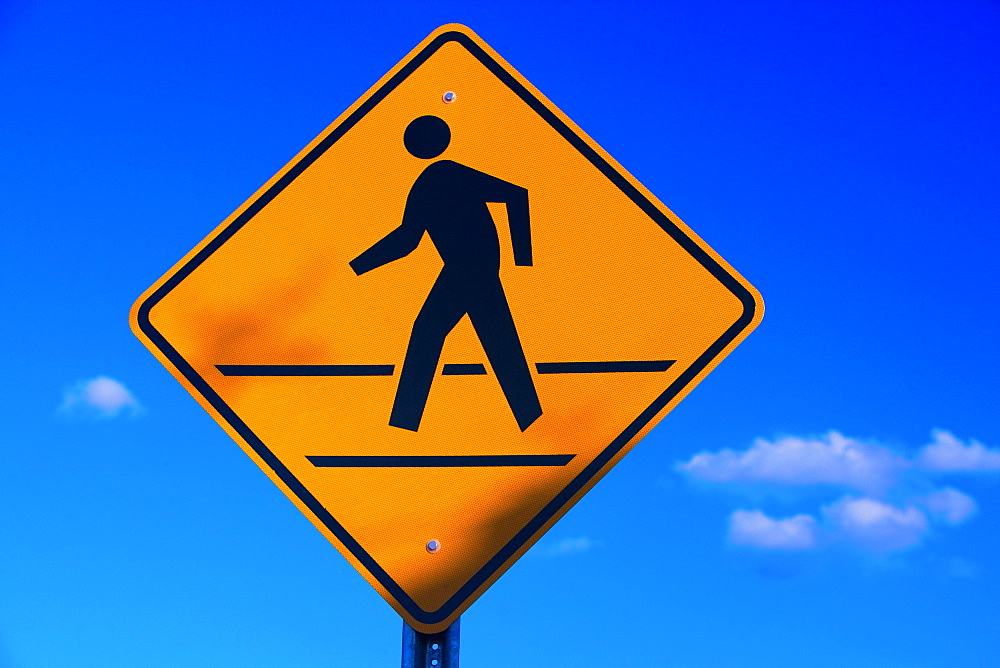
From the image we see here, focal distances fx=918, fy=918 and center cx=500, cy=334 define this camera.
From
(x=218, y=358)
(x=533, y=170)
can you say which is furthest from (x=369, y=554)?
(x=533, y=170)

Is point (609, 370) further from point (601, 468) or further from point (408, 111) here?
point (408, 111)

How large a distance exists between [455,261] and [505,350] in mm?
208

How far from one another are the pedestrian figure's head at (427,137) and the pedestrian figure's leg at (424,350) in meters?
0.28

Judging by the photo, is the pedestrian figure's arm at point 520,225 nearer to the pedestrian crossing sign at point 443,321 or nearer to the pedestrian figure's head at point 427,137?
the pedestrian crossing sign at point 443,321

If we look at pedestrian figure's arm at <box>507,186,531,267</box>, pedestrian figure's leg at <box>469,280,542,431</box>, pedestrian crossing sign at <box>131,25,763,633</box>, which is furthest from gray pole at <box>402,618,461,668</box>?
pedestrian figure's arm at <box>507,186,531,267</box>

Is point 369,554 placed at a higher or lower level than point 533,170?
lower

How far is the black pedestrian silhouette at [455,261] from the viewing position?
162cm

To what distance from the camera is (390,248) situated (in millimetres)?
1749

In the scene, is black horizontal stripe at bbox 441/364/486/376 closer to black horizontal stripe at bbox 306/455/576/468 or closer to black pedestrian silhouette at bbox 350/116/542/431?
black pedestrian silhouette at bbox 350/116/542/431

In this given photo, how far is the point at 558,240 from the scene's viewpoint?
172cm

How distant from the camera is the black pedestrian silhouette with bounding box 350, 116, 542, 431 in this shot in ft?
5.31

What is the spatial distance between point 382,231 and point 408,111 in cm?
28

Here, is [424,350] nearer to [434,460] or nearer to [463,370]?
[463,370]

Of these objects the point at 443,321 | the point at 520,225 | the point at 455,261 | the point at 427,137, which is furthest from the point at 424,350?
the point at 427,137
